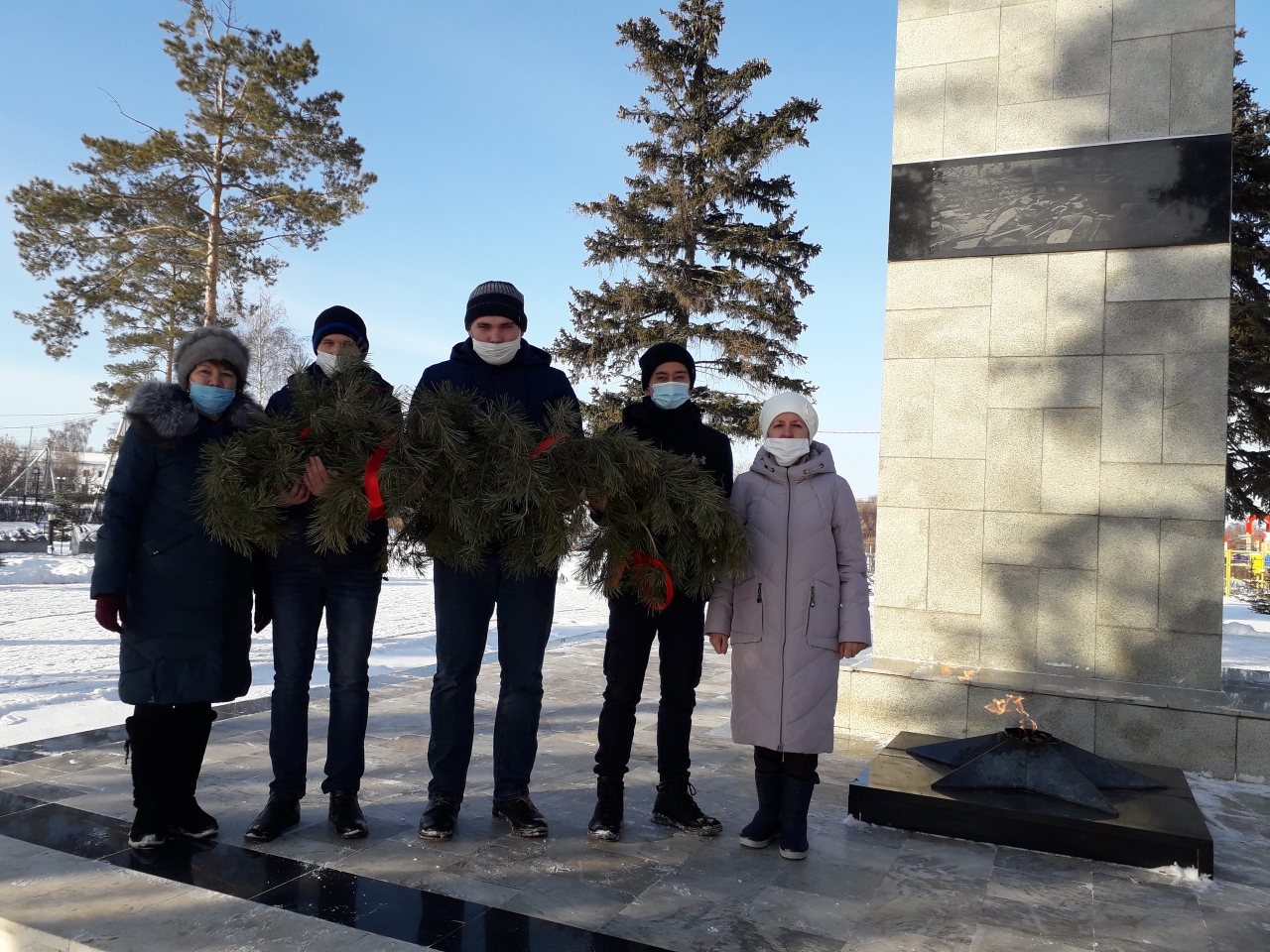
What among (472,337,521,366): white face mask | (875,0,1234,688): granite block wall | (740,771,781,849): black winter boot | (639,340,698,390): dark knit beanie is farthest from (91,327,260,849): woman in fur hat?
(875,0,1234,688): granite block wall

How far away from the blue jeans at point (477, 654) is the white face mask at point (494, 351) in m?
0.74

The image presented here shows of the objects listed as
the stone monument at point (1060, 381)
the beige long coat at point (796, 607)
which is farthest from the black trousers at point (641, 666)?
the stone monument at point (1060, 381)

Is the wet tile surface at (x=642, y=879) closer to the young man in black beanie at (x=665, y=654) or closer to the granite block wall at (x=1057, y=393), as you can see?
the young man in black beanie at (x=665, y=654)

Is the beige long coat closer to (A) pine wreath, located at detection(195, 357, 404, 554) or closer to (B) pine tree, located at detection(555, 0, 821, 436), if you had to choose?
(A) pine wreath, located at detection(195, 357, 404, 554)

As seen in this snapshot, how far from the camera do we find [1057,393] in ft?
17.2

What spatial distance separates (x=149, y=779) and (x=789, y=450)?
253 cm

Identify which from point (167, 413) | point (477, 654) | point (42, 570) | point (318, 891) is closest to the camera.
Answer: point (318, 891)

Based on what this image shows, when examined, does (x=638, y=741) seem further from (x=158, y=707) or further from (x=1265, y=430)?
(x=1265, y=430)

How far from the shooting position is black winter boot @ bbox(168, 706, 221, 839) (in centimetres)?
324

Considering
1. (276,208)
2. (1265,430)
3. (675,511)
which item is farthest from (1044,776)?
(276,208)

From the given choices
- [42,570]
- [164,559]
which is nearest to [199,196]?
[42,570]

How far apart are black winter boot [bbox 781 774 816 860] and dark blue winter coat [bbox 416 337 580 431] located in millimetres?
1573

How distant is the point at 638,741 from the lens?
5059mm

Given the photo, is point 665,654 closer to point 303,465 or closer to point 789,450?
point 789,450
